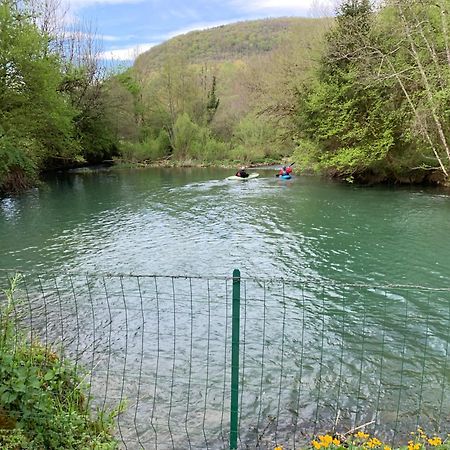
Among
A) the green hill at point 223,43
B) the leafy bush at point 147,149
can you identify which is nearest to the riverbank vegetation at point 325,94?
the leafy bush at point 147,149

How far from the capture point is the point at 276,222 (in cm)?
1516

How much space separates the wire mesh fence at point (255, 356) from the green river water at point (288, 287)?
0.09ft

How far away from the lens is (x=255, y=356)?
6.02 meters

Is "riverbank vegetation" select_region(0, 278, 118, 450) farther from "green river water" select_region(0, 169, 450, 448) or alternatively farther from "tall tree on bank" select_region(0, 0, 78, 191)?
"tall tree on bank" select_region(0, 0, 78, 191)

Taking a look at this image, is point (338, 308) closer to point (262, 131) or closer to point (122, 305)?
Answer: point (122, 305)

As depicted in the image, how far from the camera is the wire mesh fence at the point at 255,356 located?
4.49 meters

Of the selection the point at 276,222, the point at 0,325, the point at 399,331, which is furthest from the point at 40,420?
the point at 276,222

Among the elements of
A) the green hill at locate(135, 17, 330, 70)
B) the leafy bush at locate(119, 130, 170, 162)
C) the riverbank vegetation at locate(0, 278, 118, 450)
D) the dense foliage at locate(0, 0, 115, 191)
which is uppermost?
the green hill at locate(135, 17, 330, 70)

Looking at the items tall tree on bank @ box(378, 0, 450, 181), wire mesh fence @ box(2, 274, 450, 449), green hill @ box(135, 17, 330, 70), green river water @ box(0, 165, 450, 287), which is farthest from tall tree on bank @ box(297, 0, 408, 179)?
green hill @ box(135, 17, 330, 70)

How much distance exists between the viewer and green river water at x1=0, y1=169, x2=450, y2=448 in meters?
4.91

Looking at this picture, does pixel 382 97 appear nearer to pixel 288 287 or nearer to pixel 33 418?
pixel 288 287

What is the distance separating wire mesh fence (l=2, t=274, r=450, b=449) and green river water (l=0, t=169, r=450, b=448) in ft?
0.09

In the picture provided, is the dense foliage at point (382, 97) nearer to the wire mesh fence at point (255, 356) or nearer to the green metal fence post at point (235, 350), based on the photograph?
the wire mesh fence at point (255, 356)

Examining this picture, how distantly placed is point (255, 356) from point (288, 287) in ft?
9.64
